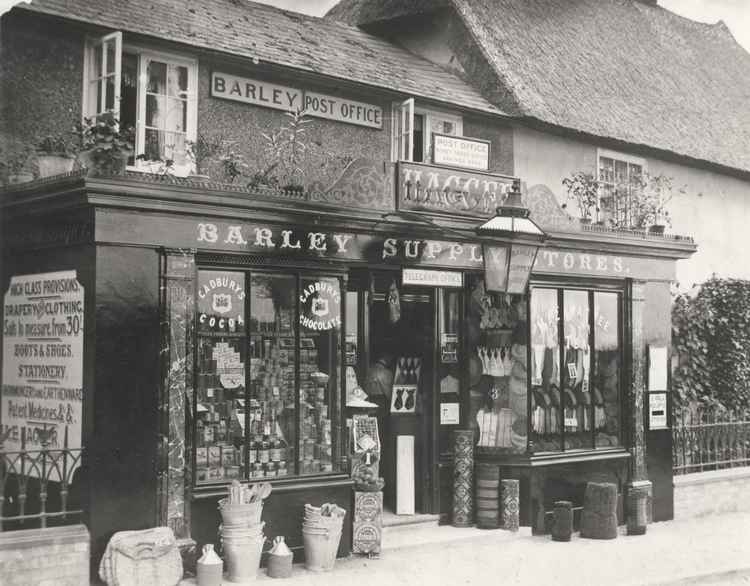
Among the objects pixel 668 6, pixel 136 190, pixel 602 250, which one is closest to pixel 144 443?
pixel 136 190

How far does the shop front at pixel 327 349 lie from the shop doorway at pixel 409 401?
24mm

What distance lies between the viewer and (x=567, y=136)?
16156mm

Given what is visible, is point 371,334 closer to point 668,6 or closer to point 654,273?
point 654,273

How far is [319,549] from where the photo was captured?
29.0 feet

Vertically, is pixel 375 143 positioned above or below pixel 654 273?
above

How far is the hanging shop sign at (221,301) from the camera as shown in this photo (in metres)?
8.67

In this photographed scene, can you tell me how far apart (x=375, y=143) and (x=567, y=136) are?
4.14m

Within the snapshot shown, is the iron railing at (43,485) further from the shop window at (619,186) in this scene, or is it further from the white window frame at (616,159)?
the white window frame at (616,159)

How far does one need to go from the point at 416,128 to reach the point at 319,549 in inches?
303

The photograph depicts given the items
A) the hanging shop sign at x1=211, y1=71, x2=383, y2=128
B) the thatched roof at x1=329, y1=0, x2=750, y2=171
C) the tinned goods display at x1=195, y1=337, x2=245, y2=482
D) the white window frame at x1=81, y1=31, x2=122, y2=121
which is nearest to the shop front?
the tinned goods display at x1=195, y1=337, x2=245, y2=482

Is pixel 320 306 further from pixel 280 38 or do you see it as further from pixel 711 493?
pixel 711 493

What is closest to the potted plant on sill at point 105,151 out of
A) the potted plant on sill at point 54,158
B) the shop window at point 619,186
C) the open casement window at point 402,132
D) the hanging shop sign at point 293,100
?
the potted plant on sill at point 54,158

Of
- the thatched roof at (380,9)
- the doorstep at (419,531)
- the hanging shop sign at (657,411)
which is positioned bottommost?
the doorstep at (419,531)

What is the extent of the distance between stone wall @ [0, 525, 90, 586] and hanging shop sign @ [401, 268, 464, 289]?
4.28 m
